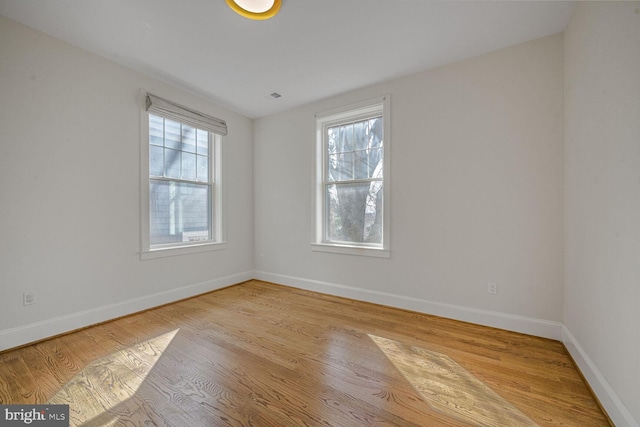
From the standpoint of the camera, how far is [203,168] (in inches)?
150

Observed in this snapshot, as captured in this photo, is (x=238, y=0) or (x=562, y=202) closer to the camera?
(x=238, y=0)

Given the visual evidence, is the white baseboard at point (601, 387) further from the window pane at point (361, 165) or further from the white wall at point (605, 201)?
the window pane at point (361, 165)

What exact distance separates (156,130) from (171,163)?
42cm

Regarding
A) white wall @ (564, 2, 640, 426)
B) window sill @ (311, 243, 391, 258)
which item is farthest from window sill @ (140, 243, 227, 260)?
white wall @ (564, 2, 640, 426)

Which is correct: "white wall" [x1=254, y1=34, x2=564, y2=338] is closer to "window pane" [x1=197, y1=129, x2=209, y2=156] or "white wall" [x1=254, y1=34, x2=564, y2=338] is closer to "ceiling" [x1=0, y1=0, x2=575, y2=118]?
"ceiling" [x1=0, y1=0, x2=575, y2=118]

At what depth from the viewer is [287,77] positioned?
10.1 feet

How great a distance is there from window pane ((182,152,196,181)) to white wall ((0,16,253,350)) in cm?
60

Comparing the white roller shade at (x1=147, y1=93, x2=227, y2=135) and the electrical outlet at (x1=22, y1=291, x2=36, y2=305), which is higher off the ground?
the white roller shade at (x1=147, y1=93, x2=227, y2=135)

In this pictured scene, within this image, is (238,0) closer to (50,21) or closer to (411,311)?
(50,21)

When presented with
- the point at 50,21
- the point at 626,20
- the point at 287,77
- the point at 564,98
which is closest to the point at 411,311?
the point at 564,98

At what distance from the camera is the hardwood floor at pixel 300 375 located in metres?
1.46

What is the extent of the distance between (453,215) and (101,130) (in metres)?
3.79

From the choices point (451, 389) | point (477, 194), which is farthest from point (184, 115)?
point (451, 389)

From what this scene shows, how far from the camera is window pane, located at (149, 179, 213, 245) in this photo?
10.6 ft
